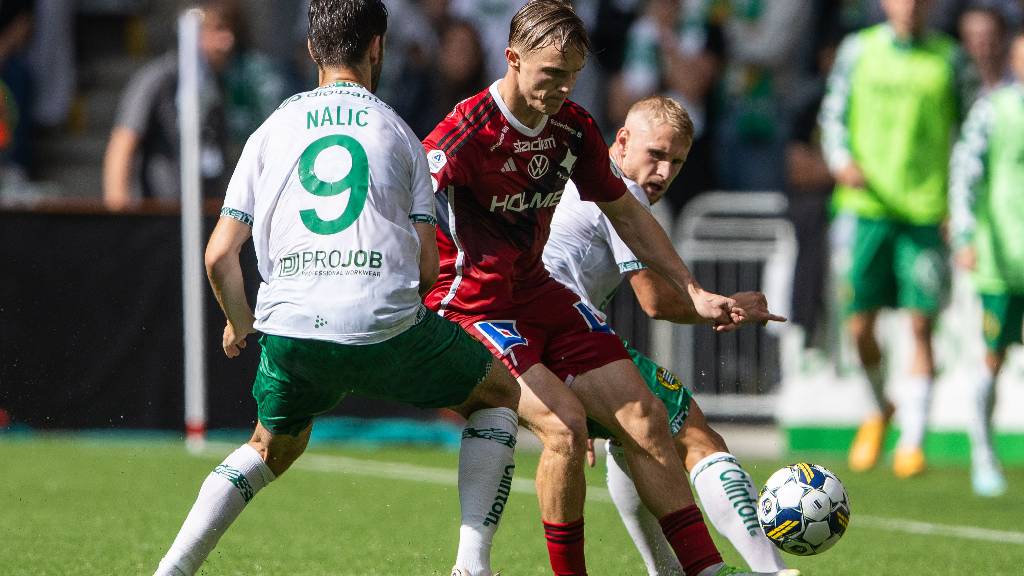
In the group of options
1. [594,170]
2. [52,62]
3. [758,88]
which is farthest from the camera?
[52,62]

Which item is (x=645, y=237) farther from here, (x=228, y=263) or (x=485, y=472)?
(x=228, y=263)

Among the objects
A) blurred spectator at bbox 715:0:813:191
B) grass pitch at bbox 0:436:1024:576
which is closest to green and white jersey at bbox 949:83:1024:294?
grass pitch at bbox 0:436:1024:576

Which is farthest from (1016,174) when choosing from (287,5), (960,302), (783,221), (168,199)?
(287,5)

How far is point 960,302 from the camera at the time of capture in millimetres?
11648

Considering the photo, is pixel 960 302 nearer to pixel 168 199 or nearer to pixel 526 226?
pixel 168 199

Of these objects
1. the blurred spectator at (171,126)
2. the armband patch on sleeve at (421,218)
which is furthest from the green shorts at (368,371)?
the blurred spectator at (171,126)

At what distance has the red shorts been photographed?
576cm

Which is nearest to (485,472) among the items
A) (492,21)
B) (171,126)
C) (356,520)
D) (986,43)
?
(356,520)

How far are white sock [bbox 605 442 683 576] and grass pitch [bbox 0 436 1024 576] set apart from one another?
0.43m

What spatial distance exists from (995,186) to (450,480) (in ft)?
12.0

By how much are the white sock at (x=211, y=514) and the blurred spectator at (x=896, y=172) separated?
6308 mm

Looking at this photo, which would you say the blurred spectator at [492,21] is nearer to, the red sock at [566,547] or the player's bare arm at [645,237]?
the player's bare arm at [645,237]

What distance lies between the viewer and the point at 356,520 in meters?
8.27

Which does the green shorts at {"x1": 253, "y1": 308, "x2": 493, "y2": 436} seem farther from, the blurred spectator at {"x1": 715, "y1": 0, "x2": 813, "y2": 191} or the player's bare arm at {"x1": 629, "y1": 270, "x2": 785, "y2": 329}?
the blurred spectator at {"x1": 715, "y1": 0, "x2": 813, "y2": 191}
